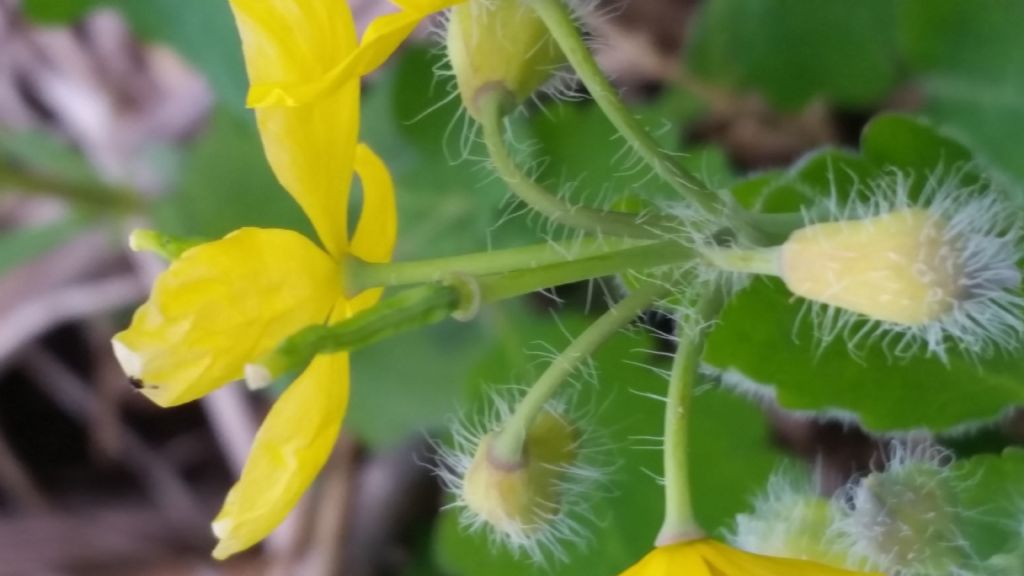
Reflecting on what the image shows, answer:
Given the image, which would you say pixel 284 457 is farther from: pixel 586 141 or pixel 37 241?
pixel 37 241

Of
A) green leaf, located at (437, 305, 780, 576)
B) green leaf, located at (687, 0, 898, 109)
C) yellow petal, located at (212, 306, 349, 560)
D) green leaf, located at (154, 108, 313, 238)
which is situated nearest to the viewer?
yellow petal, located at (212, 306, 349, 560)

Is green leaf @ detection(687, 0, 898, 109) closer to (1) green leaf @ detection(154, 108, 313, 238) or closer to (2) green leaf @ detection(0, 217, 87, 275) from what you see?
(1) green leaf @ detection(154, 108, 313, 238)

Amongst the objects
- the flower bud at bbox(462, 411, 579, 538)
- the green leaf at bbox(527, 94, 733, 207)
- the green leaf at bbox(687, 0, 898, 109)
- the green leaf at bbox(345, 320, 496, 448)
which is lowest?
the green leaf at bbox(345, 320, 496, 448)

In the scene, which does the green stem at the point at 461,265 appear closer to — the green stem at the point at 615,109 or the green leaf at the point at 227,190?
the green stem at the point at 615,109

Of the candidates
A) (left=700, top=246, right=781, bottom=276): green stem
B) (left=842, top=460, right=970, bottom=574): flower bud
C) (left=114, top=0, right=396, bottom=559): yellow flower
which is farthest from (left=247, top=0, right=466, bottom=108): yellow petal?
(left=842, top=460, right=970, bottom=574): flower bud

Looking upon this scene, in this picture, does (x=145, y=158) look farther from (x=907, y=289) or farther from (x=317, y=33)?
(x=907, y=289)

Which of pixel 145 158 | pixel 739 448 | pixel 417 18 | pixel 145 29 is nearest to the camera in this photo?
pixel 417 18

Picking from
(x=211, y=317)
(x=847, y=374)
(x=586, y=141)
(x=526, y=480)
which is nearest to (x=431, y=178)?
(x=586, y=141)

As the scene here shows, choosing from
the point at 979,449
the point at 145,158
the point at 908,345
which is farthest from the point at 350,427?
the point at 908,345
